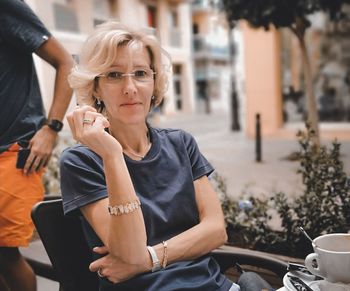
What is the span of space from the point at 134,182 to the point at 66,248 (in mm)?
369

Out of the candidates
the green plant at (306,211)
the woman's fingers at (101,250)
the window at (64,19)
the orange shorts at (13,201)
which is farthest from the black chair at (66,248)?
the window at (64,19)

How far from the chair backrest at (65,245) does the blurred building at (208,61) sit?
26.1m

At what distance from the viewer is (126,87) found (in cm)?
155

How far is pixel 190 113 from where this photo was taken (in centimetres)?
2383

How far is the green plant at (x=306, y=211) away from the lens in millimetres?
2354

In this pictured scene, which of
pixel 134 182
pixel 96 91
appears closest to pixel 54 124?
pixel 96 91

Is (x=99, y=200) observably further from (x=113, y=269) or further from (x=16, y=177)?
(x=16, y=177)

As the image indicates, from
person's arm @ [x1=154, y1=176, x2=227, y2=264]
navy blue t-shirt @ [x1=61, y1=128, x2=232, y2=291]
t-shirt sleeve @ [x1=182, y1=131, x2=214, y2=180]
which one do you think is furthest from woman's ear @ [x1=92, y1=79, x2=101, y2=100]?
person's arm @ [x1=154, y1=176, x2=227, y2=264]

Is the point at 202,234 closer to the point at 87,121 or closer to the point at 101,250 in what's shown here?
the point at 101,250

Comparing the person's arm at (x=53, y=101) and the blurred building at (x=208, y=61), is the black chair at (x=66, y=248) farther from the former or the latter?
the blurred building at (x=208, y=61)

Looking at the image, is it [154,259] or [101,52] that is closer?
[154,259]

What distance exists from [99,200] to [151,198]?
20cm

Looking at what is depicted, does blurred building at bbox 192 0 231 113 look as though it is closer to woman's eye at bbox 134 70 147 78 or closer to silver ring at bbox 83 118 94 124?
woman's eye at bbox 134 70 147 78

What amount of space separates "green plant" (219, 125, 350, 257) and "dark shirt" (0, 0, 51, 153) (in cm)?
144
